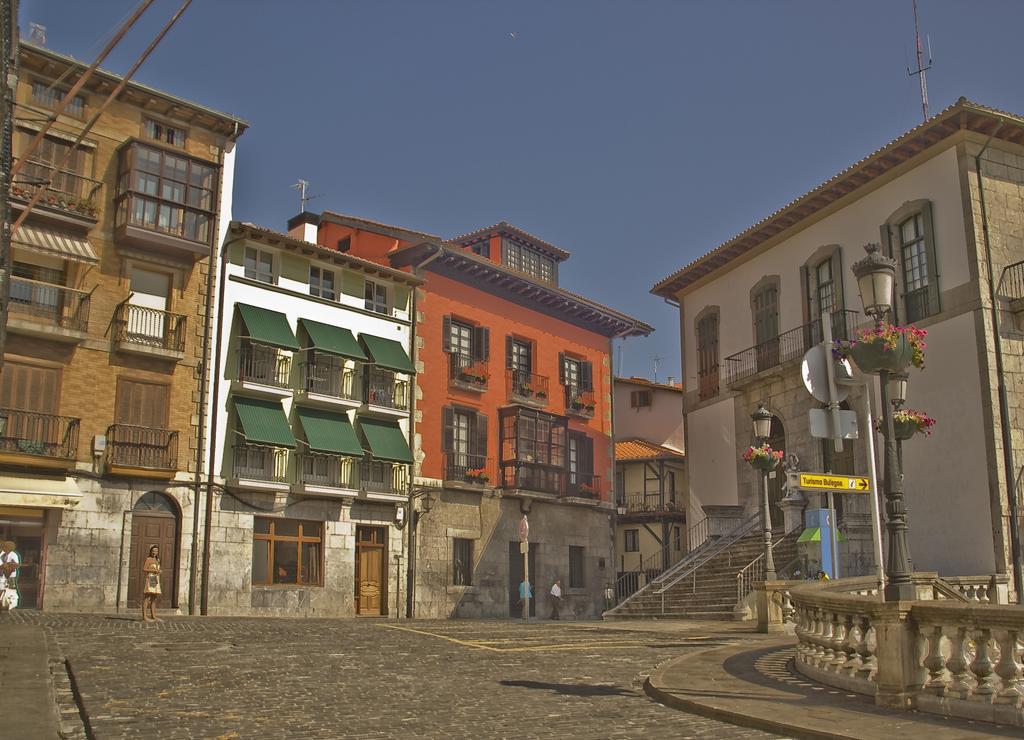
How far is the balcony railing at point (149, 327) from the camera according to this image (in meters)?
26.7

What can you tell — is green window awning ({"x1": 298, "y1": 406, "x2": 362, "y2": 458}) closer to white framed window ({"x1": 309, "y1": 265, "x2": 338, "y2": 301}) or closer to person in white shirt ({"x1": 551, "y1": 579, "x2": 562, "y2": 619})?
white framed window ({"x1": 309, "y1": 265, "x2": 338, "y2": 301})

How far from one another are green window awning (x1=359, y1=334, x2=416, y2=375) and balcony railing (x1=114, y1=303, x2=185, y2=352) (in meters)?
6.26

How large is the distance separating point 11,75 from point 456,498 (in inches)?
831

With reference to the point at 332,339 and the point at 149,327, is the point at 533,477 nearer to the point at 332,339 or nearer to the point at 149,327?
the point at 332,339

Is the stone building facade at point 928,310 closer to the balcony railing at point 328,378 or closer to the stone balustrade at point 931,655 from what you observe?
the stone balustrade at point 931,655

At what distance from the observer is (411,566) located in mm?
32375

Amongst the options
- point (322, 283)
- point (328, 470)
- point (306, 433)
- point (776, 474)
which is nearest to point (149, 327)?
point (306, 433)

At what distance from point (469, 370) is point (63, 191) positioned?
14.5 meters

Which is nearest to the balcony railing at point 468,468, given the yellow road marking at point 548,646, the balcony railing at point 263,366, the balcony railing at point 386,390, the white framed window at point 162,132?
the balcony railing at point 386,390

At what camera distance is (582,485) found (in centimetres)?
3897

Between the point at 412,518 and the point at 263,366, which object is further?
the point at 412,518

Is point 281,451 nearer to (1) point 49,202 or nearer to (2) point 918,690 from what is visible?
(1) point 49,202

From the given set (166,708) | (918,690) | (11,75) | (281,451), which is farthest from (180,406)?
(918,690)

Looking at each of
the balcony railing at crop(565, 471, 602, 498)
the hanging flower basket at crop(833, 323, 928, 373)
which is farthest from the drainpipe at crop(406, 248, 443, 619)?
the hanging flower basket at crop(833, 323, 928, 373)
